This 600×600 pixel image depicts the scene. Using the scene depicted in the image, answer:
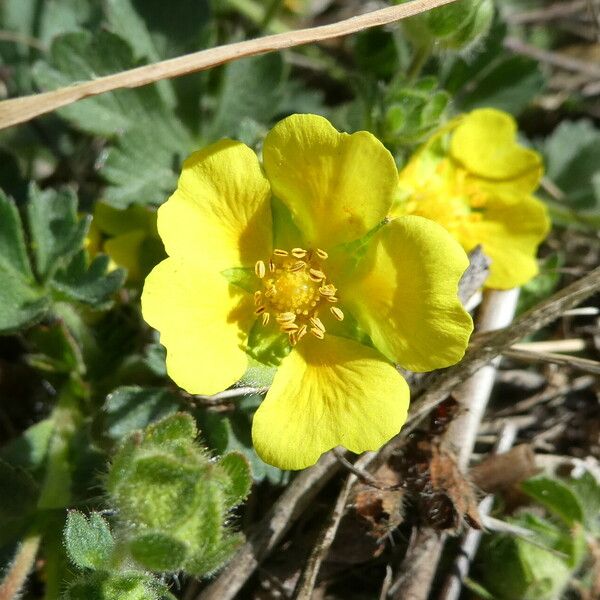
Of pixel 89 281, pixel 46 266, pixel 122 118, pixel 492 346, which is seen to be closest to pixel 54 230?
pixel 46 266

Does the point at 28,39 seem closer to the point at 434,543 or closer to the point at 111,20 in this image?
the point at 111,20

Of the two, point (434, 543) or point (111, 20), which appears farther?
point (111, 20)

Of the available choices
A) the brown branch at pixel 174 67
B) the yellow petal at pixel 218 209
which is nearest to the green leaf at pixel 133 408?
the yellow petal at pixel 218 209

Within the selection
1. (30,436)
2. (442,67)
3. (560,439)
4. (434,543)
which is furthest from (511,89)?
(30,436)

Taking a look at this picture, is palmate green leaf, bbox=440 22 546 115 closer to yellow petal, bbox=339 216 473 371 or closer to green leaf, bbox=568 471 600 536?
yellow petal, bbox=339 216 473 371

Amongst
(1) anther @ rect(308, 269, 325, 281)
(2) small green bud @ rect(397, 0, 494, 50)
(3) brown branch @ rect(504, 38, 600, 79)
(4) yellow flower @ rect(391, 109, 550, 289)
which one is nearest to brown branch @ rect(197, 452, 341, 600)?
(1) anther @ rect(308, 269, 325, 281)

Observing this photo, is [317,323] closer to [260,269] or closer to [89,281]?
[260,269]
